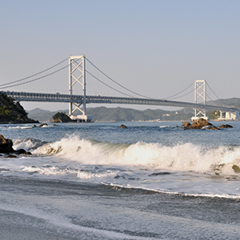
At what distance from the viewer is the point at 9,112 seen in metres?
79.4

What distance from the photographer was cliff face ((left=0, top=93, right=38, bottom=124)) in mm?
78500

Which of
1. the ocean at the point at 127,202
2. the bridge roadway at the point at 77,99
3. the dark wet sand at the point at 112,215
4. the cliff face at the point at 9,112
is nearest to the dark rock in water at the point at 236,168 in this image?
the ocean at the point at 127,202

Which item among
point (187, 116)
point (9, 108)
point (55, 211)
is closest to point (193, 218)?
point (55, 211)

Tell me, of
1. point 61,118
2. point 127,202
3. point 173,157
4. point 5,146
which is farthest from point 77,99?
point 127,202

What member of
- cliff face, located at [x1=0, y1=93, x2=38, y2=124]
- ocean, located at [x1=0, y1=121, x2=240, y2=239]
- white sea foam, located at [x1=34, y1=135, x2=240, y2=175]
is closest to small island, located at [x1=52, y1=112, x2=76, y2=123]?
cliff face, located at [x1=0, y1=93, x2=38, y2=124]

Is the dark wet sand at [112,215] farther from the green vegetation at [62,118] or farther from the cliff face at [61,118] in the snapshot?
the green vegetation at [62,118]

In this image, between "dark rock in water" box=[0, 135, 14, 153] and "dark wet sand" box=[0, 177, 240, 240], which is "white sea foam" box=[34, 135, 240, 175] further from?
"dark wet sand" box=[0, 177, 240, 240]

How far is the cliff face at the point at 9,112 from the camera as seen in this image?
78500mm

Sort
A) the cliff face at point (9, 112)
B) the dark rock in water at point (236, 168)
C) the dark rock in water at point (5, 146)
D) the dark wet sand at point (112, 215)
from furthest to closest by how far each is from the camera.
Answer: the cliff face at point (9, 112) < the dark rock in water at point (5, 146) < the dark rock in water at point (236, 168) < the dark wet sand at point (112, 215)

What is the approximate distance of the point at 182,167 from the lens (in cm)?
847

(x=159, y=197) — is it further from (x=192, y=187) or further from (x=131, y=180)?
(x=131, y=180)

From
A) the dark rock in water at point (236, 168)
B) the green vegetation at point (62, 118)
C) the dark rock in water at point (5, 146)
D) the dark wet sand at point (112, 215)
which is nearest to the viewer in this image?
the dark wet sand at point (112, 215)

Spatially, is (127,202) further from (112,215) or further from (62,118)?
(62,118)

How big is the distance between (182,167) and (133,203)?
4259 millimetres
